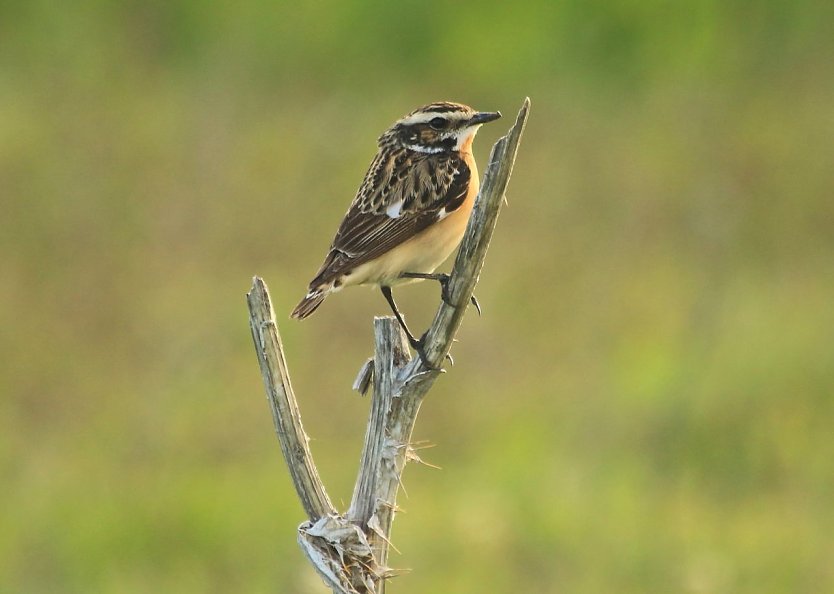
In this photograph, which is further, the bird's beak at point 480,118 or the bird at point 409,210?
the bird's beak at point 480,118

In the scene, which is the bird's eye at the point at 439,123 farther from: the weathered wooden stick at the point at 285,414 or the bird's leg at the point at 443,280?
the weathered wooden stick at the point at 285,414

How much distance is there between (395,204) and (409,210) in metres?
0.09

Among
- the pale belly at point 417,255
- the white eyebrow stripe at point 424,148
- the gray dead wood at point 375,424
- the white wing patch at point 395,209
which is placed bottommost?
the gray dead wood at point 375,424

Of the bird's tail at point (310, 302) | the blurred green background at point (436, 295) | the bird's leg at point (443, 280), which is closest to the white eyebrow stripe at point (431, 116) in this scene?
the bird's leg at point (443, 280)

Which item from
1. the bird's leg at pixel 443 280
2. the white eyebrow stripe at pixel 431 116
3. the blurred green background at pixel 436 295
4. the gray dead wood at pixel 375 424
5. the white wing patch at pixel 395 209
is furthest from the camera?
the blurred green background at pixel 436 295

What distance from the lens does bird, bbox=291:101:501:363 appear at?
6.68m

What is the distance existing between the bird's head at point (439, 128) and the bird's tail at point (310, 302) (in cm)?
106

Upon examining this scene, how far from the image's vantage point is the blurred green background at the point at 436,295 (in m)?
10.2

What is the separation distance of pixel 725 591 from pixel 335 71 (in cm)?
935

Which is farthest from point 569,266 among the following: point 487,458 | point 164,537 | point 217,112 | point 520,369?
point 164,537

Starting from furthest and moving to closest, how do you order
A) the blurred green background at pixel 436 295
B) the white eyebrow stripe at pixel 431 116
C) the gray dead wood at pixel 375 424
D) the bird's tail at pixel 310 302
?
the blurred green background at pixel 436 295
the white eyebrow stripe at pixel 431 116
the bird's tail at pixel 310 302
the gray dead wood at pixel 375 424

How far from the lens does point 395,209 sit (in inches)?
271

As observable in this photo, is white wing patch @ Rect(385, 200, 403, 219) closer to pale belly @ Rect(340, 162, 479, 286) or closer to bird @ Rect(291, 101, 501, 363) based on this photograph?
bird @ Rect(291, 101, 501, 363)

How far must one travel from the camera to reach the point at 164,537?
34.1 feet
